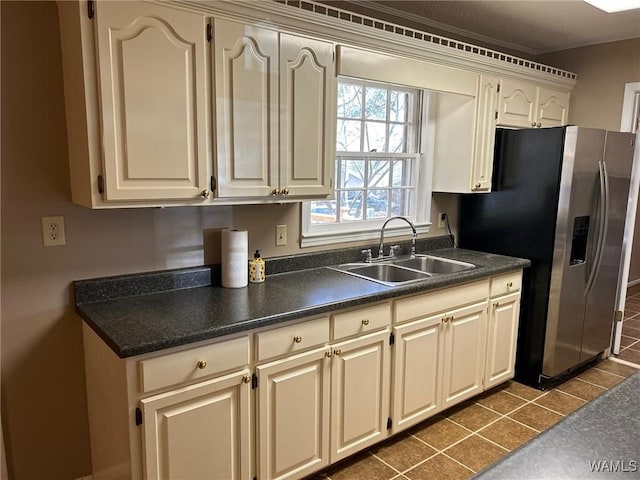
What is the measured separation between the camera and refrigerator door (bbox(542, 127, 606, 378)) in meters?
2.93

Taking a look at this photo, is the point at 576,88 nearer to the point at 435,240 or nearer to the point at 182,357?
the point at 435,240

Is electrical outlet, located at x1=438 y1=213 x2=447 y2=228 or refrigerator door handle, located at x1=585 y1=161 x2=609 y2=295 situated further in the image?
electrical outlet, located at x1=438 y1=213 x2=447 y2=228

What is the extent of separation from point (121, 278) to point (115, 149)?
Answer: 24.7 inches

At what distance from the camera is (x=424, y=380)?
8.36 feet

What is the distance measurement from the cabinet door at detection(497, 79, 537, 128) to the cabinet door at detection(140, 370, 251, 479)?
2.48 m

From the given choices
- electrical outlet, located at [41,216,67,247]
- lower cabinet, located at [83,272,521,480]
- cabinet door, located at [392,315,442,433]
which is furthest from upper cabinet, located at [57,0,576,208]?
cabinet door, located at [392,315,442,433]

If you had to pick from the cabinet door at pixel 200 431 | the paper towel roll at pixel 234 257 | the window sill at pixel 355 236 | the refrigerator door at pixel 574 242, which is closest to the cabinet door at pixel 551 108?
the refrigerator door at pixel 574 242

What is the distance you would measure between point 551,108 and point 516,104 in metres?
0.49

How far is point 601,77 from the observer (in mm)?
3754

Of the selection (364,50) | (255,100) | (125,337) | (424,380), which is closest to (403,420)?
(424,380)

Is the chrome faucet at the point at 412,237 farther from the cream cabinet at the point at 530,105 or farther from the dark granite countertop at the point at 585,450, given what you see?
the dark granite countertop at the point at 585,450

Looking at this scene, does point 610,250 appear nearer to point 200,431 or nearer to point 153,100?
point 200,431

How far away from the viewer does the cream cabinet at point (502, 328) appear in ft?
9.57

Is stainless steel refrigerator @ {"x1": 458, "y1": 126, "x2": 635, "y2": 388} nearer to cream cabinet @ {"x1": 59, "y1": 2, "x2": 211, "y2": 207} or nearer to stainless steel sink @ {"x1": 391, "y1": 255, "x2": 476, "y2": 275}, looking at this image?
stainless steel sink @ {"x1": 391, "y1": 255, "x2": 476, "y2": 275}
